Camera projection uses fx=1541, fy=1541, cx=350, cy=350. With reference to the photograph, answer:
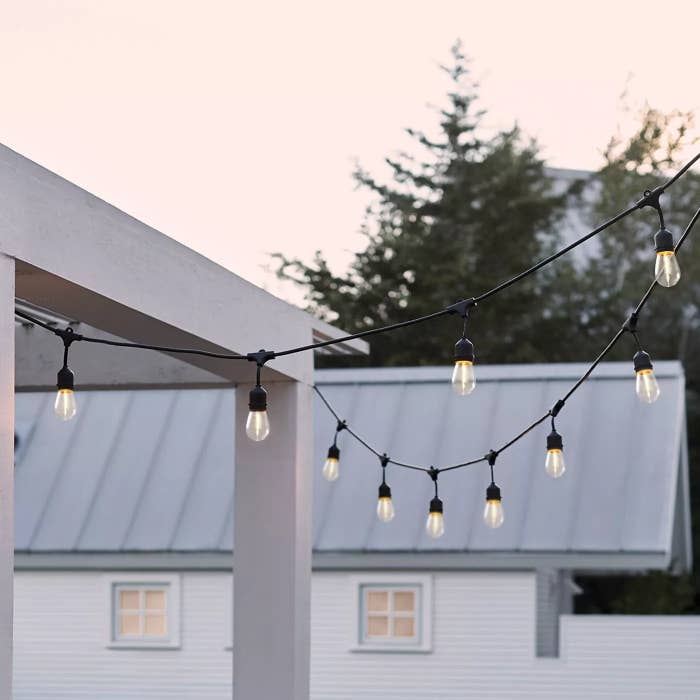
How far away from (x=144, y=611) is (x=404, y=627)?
256 centimetres

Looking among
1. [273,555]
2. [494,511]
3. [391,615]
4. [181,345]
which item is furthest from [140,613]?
[181,345]

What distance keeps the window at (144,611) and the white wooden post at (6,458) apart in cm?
983

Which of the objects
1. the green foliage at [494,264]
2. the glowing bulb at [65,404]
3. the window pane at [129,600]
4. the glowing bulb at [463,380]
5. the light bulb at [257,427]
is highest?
the green foliage at [494,264]

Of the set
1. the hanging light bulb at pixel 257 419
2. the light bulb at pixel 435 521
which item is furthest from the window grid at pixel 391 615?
the hanging light bulb at pixel 257 419

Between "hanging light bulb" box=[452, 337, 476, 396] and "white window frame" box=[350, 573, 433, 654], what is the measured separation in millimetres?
8831

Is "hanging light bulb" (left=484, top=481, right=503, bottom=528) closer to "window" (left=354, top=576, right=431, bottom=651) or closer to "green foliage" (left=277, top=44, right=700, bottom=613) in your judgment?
"window" (left=354, top=576, right=431, bottom=651)

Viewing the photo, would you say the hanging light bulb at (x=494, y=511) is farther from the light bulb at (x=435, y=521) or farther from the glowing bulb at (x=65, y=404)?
the glowing bulb at (x=65, y=404)

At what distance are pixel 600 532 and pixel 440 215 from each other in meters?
14.4

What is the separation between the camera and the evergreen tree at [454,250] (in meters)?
26.2

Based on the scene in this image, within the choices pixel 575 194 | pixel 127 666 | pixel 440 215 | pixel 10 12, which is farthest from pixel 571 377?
pixel 575 194

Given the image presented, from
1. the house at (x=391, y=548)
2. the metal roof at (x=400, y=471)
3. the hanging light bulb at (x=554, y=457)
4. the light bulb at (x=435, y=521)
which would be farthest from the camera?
the metal roof at (x=400, y=471)

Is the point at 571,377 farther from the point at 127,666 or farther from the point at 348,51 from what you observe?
the point at 348,51

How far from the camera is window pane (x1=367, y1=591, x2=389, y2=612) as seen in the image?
14.6 meters

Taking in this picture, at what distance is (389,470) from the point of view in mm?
15141
